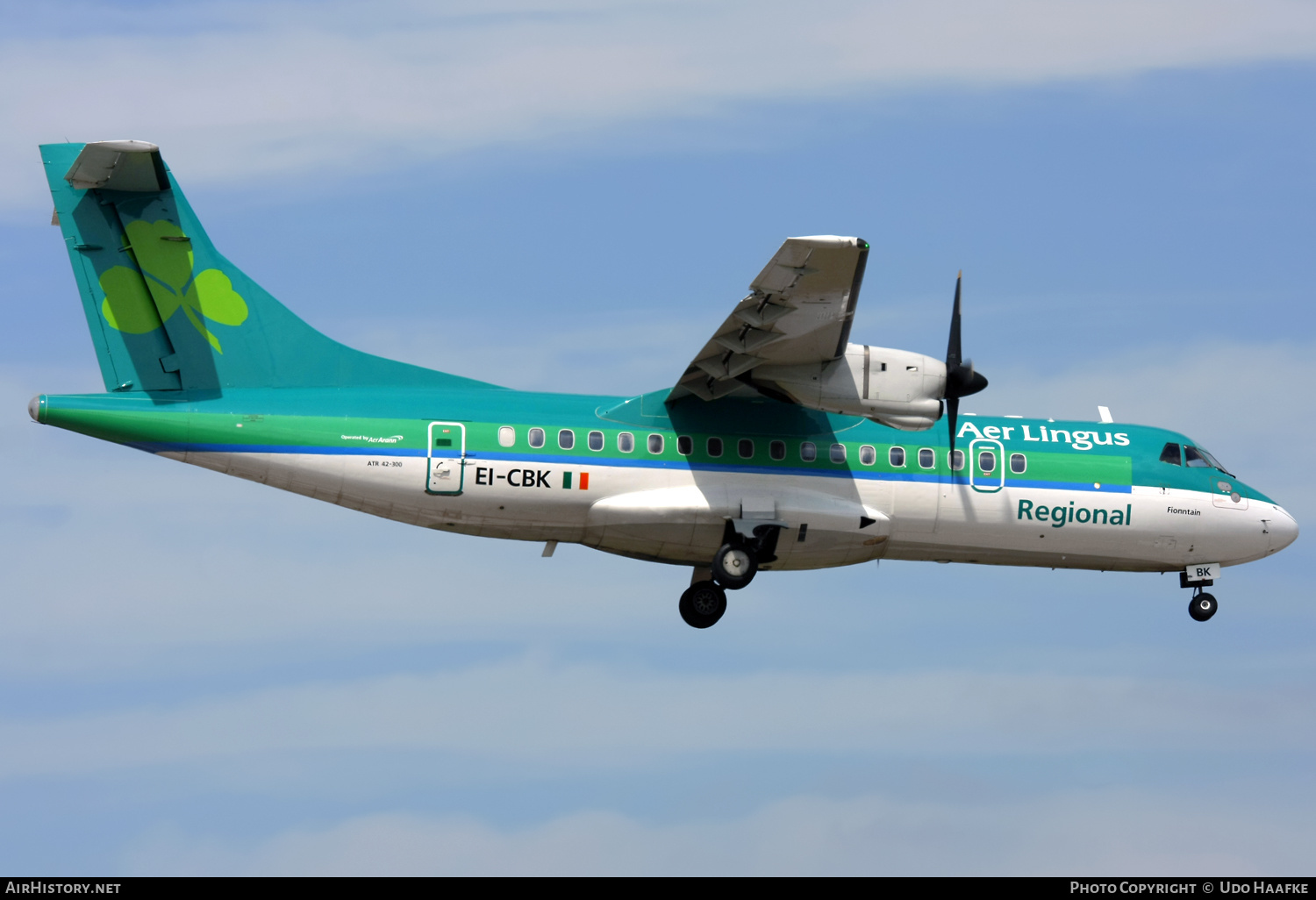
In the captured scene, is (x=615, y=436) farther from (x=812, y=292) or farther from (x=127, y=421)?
(x=127, y=421)

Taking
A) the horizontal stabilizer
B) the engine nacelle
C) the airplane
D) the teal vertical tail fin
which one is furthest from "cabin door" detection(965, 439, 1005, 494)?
the horizontal stabilizer

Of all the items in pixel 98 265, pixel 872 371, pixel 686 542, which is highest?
pixel 98 265

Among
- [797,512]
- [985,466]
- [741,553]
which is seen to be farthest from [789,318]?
[985,466]

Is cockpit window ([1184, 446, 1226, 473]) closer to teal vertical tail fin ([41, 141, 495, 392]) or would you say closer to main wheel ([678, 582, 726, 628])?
main wheel ([678, 582, 726, 628])

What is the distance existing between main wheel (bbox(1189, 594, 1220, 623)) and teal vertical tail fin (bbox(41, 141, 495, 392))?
1455cm

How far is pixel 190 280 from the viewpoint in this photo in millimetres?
27234

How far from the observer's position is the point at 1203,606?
30750 millimetres

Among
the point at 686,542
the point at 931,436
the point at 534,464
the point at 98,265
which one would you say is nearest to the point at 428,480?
the point at 534,464

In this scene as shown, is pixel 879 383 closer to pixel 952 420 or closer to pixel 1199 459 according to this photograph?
pixel 952 420

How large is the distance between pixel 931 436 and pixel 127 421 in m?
13.0

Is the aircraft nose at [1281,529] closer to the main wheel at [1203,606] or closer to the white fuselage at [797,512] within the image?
the white fuselage at [797,512]

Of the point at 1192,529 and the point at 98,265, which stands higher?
the point at 98,265

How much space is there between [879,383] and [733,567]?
12.7ft

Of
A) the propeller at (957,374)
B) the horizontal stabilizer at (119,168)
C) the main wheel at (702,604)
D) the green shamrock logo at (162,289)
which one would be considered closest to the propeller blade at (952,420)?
the propeller at (957,374)
